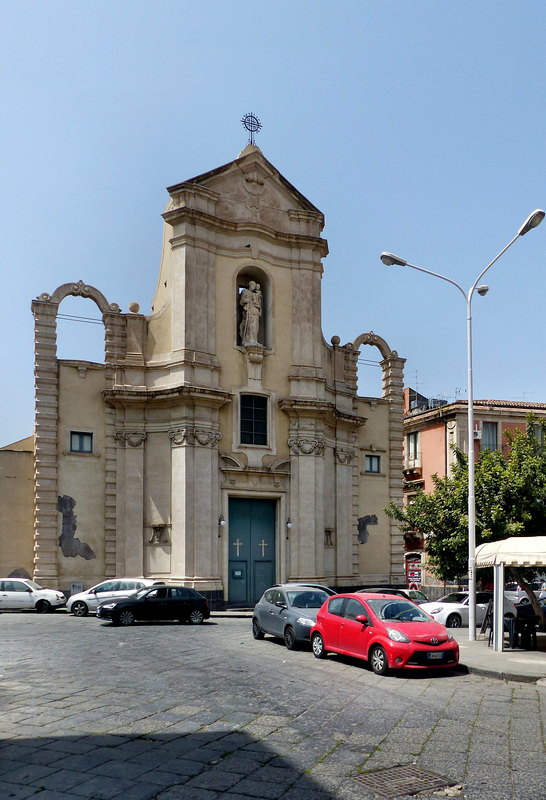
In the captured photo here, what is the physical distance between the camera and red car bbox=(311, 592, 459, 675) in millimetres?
15211

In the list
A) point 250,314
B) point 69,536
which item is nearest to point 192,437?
point 250,314

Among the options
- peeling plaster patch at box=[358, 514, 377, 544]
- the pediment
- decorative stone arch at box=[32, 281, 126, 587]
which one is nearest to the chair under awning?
decorative stone arch at box=[32, 281, 126, 587]

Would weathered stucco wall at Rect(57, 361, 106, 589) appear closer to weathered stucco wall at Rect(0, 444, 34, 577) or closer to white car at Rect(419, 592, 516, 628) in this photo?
weathered stucco wall at Rect(0, 444, 34, 577)

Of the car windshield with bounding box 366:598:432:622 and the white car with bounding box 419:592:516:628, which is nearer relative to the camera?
the car windshield with bounding box 366:598:432:622

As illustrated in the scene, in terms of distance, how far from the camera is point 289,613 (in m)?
19.5

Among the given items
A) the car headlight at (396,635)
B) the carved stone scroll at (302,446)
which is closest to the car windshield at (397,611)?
the car headlight at (396,635)

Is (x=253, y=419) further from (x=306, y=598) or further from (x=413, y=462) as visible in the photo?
(x=413, y=462)

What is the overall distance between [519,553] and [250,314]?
1801 cm

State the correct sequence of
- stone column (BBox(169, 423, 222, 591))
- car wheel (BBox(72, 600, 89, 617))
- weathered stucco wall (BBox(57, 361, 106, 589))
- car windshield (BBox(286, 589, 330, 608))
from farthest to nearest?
weathered stucco wall (BBox(57, 361, 106, 589)), stone column (BBox(169, 423, 222, 591)), car wheel (BBox(72, 600, 89, 617)), car windshield (BBox(286, 589, 330, 608))

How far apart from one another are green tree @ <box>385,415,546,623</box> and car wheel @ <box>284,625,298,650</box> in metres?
8.21

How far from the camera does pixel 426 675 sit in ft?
50.7

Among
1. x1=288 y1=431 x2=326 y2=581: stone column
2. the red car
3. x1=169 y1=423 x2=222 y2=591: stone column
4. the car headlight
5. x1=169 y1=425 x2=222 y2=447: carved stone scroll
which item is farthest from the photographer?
x1=288 y1=431 x2=326 y2=581: stone column

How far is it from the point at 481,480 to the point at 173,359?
12.8 metres

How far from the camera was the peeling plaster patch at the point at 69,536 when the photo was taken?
31.1 meters
